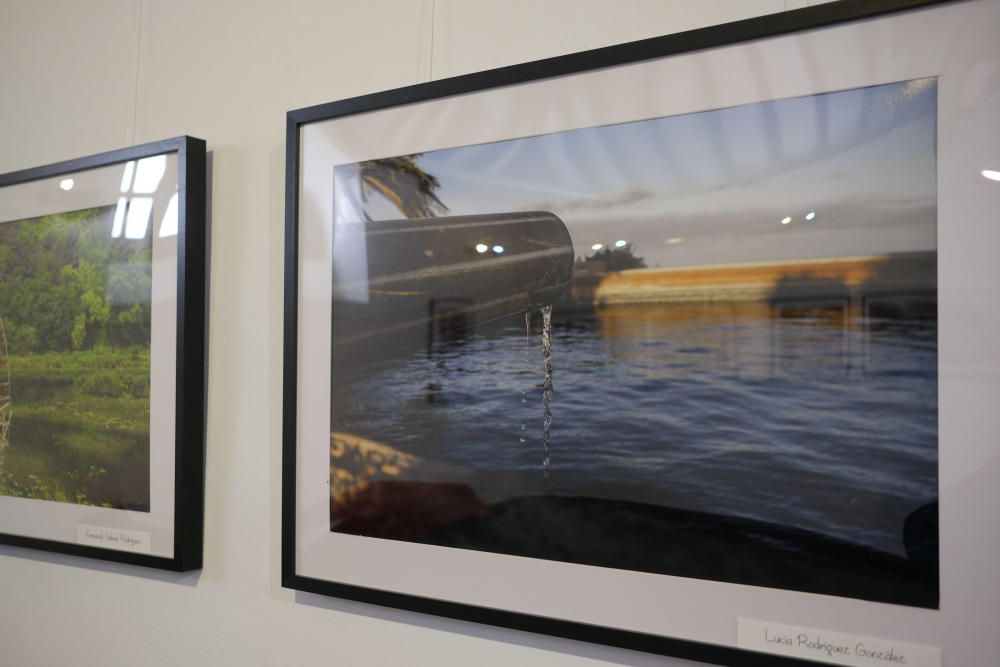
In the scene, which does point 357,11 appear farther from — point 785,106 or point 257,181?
point 785,106

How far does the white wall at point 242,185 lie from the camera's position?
0.93 m

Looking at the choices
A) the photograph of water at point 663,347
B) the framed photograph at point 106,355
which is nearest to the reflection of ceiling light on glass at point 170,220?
the framed photograph at point 106,355

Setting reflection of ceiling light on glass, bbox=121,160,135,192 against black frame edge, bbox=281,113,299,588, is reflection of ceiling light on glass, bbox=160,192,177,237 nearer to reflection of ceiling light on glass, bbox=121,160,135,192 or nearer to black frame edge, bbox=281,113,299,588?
reflection of ceiling light on glass, bbox=121,160,135,192

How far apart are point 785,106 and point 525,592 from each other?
58 cm

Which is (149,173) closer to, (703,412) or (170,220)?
(170,220)

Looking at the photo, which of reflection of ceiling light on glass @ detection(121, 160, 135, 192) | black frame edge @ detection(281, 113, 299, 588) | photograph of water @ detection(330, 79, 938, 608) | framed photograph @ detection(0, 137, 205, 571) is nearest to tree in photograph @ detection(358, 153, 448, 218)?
photograph of water @ detection(330, 79, 938, 608)

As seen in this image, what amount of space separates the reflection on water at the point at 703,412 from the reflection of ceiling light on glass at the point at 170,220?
460mm

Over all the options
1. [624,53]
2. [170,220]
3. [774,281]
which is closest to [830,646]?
[774,281]

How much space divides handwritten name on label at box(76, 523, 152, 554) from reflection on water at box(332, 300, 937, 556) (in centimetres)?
51

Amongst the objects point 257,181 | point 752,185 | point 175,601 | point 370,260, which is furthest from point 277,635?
point 752,185

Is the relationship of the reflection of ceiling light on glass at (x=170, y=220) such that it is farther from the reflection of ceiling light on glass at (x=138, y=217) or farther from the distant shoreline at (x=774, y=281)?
the distant shoreline at (x=774, y=281)

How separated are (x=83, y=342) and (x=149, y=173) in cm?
30

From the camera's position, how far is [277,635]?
3.52 feet

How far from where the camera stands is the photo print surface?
3.90ft
